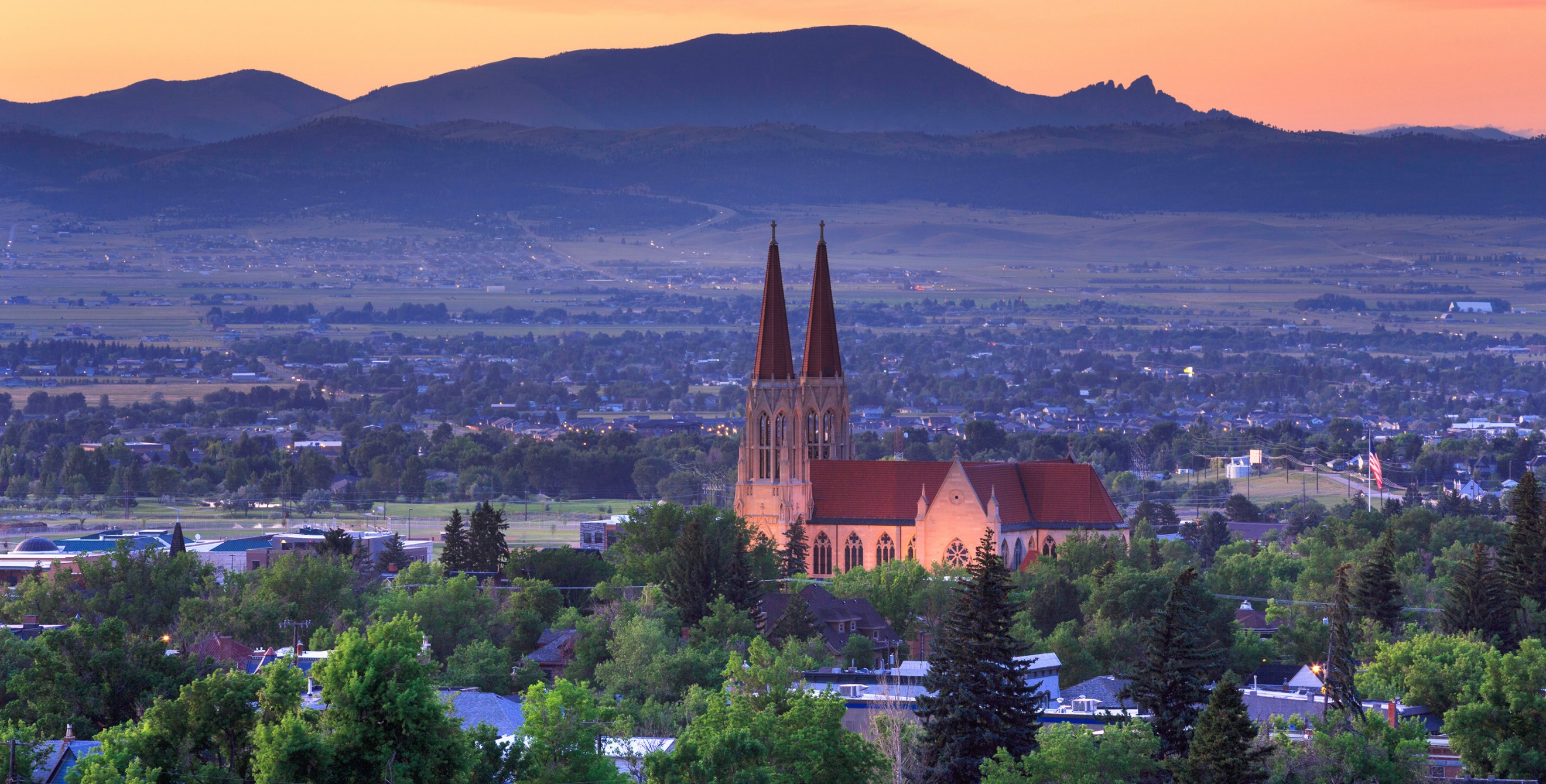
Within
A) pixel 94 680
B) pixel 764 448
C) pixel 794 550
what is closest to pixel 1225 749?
pixel 94 680

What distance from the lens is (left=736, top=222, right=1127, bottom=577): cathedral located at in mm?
111750

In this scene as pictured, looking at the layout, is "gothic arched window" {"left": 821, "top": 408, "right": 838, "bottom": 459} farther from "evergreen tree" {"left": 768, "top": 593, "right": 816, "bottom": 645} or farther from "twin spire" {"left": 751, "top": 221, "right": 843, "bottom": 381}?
"evergreen tree" {"left": 768, "top": 593, "right": 816, "bottom": 645}

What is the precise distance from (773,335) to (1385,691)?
48.9 m

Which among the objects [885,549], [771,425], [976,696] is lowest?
[885,549]

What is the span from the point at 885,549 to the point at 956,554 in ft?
12.8

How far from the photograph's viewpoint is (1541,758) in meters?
64.5

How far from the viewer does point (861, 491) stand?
114375 millimetres

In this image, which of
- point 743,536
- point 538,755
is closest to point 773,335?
point 743,536

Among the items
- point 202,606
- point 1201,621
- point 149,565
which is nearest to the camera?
point 1201,621

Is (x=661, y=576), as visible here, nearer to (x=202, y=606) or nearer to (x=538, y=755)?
(x=202, y=606)

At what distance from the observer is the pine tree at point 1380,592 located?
285 feet

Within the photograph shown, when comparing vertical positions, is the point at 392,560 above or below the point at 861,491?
below

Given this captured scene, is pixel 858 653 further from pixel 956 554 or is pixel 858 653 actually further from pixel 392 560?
pixel 392 560

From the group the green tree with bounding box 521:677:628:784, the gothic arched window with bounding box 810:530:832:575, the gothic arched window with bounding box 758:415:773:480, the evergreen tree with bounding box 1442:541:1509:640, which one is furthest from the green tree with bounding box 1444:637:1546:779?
the gothic arched window with bounding box 758:415:773:480
